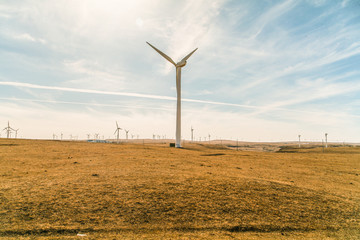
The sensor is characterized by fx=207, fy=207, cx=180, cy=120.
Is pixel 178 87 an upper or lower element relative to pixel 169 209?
upper

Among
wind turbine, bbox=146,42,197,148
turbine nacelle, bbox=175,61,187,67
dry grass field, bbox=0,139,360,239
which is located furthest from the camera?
turbine nacelle, bbox=175,61,187,67

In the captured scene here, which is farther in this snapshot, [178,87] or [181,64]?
[181,64]

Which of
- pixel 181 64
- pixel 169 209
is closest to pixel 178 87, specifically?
pixel 181 64

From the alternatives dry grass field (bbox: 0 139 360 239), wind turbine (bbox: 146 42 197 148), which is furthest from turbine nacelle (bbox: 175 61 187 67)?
dry grass field (bbox: 0 139 360 239)

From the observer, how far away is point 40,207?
10055 mm

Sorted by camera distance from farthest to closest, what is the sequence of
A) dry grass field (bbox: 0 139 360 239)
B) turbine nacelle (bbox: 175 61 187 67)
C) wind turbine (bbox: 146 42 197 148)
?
turbine nacelle (bbox: 175 61 187 67)
wind turbine (bbox: 146 42 197 148)
dry grass field (bbox: 0 139 360 239)

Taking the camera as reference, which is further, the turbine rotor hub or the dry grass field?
the turbine rotor hub

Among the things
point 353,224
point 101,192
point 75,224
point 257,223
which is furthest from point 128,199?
point 353,224

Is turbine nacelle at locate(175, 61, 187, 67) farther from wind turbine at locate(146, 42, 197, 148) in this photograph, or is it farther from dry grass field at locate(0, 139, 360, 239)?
dry grass field at locate(0, 139, 360, 239)

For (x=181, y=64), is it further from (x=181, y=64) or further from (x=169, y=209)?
(x=169, y=209)

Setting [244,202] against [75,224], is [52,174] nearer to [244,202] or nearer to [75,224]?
[75,224]

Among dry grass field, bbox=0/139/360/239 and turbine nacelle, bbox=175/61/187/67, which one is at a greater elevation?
turbine nacelle, bbox=175/61/187/67

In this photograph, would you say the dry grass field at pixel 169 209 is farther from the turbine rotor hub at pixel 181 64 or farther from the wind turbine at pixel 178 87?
the turbine rotor hub at pixel 181 64

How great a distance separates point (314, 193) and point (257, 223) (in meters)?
6.72
